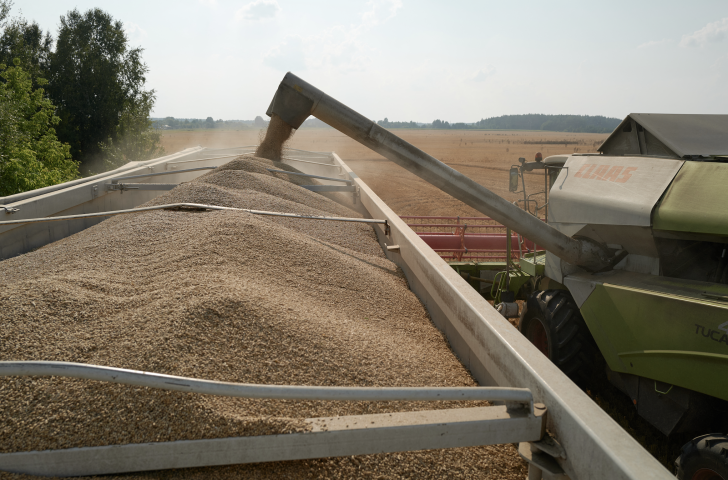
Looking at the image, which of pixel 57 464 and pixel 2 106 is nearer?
pixel 57 464

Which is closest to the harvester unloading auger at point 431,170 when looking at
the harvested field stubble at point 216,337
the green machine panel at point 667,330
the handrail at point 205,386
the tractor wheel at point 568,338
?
the tractor wheel at point 568,338

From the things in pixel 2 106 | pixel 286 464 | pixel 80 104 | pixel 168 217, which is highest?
pixel 80 104

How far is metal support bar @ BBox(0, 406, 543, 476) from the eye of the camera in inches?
60.0

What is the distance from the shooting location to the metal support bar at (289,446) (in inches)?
60.0

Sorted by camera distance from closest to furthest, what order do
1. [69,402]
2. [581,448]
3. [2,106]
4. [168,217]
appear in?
[581,448] < [69,402] < [168,217] < [2,106]

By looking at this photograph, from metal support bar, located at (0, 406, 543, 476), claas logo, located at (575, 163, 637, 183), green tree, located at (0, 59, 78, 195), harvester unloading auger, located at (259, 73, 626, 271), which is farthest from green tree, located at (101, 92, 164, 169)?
metal support bar, located at (0, 406, 543, 476)

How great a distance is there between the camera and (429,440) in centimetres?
154

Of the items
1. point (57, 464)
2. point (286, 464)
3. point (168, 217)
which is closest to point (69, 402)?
point (57, 464)

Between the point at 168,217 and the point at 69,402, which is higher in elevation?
the point at 168,217

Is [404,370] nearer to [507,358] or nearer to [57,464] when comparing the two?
[507,358]

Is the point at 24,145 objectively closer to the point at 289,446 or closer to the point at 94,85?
the point at 94,85

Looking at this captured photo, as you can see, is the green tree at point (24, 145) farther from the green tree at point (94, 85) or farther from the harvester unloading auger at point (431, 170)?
the harvester unloading auger at point (431, 170)

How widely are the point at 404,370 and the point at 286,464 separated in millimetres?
751

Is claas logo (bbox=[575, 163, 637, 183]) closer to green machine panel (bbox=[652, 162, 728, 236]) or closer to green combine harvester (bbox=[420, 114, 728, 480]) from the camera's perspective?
green combine harvester (bbox=[420, 114, 728, 480])
